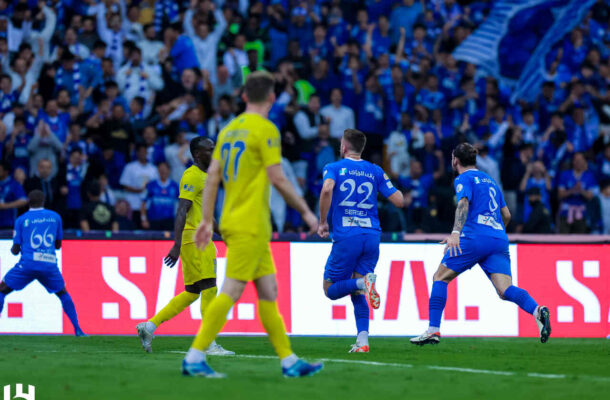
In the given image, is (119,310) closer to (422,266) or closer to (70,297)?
(70,297)

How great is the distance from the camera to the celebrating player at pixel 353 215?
409 inches

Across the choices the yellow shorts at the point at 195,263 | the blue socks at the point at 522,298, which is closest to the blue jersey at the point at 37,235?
the yellow shorts at the point at 195,263

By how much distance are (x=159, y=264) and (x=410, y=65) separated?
23.8 ft

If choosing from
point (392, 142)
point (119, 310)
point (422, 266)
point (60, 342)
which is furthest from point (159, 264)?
point (392, 142)

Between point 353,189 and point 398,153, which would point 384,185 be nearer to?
point 353,189

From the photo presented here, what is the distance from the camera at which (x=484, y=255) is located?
10.9 meters

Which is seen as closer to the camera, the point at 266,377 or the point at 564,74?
the point at 266,377

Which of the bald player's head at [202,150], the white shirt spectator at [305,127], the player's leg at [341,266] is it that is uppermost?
the white shirt spectator at [305,127]

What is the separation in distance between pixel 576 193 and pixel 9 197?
9.60 metres

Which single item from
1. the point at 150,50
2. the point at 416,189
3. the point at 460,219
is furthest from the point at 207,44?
the point at 460,219

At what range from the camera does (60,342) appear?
1238cm

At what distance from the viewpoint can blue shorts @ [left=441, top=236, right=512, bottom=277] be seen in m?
10.8

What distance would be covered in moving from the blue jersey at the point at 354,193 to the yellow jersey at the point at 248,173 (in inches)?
124

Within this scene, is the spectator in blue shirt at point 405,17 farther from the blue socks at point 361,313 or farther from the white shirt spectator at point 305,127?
the blue socks at point 361,313
